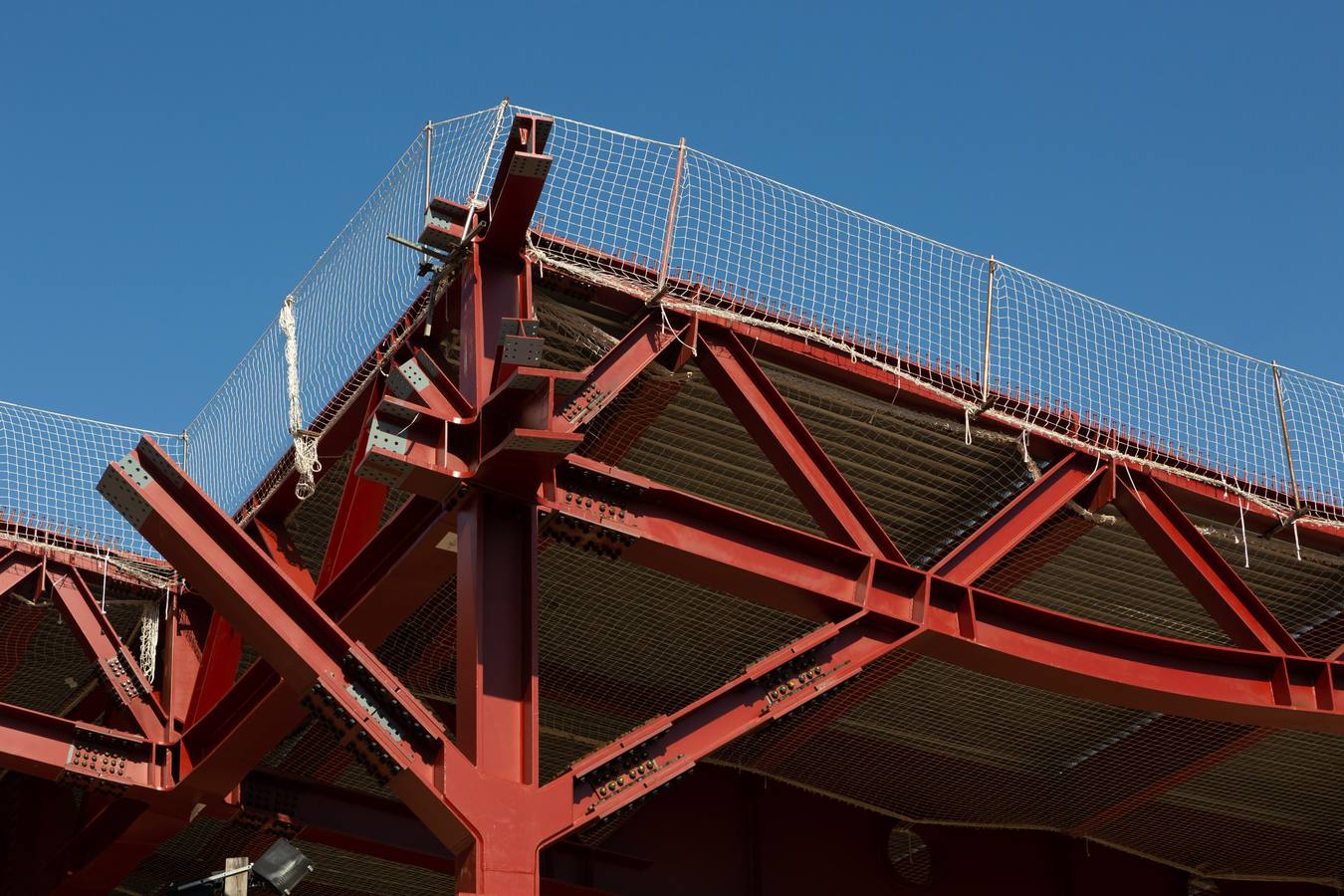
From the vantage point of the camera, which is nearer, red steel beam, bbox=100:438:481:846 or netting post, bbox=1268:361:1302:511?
red steel beam, bbox=100:438:481:846

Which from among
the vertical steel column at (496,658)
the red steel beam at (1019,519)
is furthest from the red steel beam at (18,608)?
the red steel beam at (1019,519)

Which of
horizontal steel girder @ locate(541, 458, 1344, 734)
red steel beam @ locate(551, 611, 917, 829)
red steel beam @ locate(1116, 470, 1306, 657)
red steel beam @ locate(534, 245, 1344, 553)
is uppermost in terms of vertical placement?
red steel beam @ locate(534, 245, 1344, 553)

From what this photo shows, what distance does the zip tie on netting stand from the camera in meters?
17.0

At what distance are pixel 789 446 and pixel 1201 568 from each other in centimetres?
438

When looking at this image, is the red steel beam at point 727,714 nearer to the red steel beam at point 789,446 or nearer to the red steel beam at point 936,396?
the red steel beam at point 789,446

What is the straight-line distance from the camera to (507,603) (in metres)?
14.0

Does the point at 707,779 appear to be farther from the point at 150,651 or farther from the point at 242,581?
the point at 242,581

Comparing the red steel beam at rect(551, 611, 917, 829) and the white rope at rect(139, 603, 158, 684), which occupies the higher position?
the white rope at rect(139, 603, 158, 684)

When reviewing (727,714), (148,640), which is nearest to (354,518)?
(727,714)

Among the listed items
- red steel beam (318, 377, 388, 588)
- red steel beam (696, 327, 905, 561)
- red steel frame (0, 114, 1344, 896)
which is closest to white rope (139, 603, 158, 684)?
red steel frame (0, 114, 1344, 896)

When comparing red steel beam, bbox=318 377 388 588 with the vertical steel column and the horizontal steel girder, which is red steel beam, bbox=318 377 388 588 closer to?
the vertical steel column

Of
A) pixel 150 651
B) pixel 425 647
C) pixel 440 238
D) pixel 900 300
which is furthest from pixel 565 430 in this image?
pixel 150 651

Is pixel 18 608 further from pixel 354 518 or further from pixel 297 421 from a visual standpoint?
pixel 354 518

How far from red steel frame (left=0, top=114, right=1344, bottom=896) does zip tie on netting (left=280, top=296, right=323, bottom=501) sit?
0.39 m
